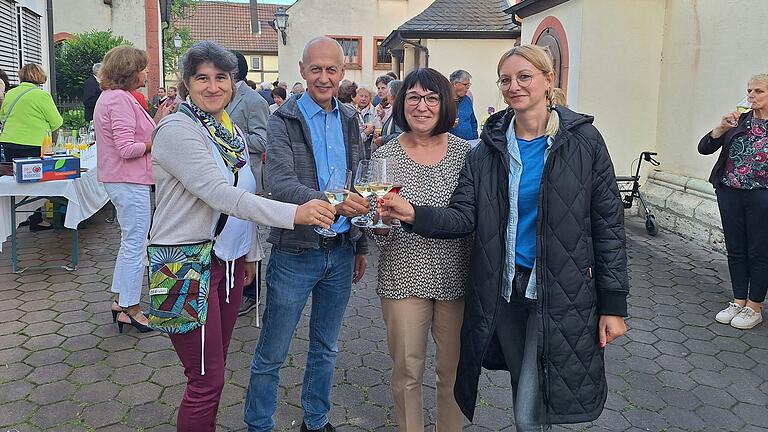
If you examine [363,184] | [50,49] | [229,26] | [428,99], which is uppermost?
[229,26]

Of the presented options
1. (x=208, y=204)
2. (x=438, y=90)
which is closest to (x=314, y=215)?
(x=208, y=204)

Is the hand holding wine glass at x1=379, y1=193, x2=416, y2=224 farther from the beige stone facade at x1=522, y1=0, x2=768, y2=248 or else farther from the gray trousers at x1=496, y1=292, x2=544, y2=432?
the beige stone facade at x1=522, y1=0, x2=768, y2=248

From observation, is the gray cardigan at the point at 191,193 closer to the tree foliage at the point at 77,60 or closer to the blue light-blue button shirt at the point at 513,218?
the blue light-blue button shirt at the point at 513,218

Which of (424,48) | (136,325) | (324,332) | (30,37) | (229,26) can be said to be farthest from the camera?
(229,26)

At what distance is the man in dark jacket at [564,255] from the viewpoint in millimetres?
2447

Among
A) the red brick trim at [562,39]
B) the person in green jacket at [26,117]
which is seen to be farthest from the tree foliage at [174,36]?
the person in green jacket at [26,117]

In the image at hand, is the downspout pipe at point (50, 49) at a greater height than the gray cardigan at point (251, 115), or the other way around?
the downspout pipe at point (50, 49)

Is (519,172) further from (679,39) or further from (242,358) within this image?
(679,39)

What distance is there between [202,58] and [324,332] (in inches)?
58.0

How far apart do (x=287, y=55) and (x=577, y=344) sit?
30.9m

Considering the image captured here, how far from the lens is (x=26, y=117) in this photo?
6910 mm

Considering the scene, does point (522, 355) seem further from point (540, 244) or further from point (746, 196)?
point (746, 196)

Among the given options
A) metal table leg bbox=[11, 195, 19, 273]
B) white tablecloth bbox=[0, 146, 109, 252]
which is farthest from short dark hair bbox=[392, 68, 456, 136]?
metal table leg bbox=[11, 195, 19, 273]

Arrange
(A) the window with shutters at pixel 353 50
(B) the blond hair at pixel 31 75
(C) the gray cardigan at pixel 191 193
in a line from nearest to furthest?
(C) the gray cardigan at pixel 191 193, (B) the blond hair at pixel 31 75, (A) the window with shutters at pixel 353 50
